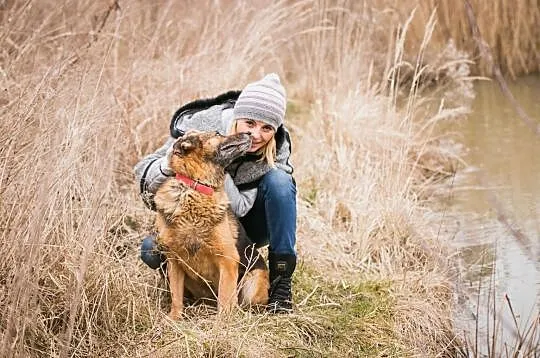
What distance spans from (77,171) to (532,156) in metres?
4.10

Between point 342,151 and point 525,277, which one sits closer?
point 525,277

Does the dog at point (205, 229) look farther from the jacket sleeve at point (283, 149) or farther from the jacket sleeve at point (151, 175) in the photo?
the jacket sleeve at point (283, 149)

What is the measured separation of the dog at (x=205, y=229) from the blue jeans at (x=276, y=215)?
4.1 inches

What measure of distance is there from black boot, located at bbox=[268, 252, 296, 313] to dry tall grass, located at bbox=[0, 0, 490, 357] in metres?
0.12

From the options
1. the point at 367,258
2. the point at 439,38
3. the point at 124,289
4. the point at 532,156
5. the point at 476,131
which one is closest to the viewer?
the point at 124,289

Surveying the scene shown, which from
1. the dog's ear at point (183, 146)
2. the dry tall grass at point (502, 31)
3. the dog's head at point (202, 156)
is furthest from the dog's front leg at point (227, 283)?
the dry tall grass at point (502, 31)

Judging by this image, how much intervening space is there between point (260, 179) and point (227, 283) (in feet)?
Answer: 1.60

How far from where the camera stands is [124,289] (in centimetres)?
337

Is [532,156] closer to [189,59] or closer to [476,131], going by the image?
[476,131]

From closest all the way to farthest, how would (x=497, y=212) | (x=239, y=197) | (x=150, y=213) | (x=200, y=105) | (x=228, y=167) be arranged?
(x=497, y=212), (x=239, y=197), (x=228, y=167), (x=200, y=105), (x=150, y=213)

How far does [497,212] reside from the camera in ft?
11.2

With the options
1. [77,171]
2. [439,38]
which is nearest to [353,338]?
[77,171]

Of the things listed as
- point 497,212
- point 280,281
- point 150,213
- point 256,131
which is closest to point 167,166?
point 256,131

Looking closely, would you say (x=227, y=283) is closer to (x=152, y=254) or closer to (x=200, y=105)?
(x=152, y=254)
